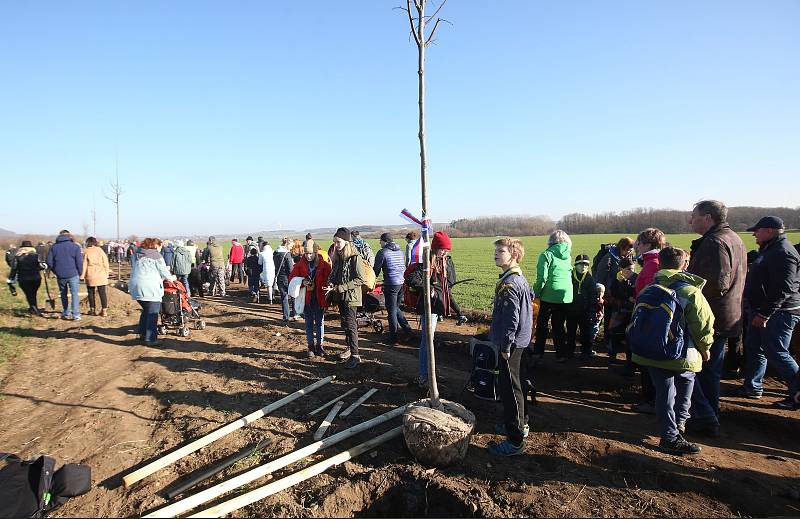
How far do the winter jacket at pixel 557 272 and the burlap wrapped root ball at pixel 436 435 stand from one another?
130 inches

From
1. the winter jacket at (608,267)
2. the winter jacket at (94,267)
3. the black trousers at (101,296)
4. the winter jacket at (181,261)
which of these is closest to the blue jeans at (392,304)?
the winter jacket at (608,267)

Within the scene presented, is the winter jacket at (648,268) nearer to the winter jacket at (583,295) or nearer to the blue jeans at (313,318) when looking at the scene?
the winter jacket at (583,295)

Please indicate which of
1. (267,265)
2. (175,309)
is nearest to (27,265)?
(175,309)

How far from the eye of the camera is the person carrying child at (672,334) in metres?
3.85

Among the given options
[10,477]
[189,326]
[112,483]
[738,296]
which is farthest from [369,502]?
[189,326]

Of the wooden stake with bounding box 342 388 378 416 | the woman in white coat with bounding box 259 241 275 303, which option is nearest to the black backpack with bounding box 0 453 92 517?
the wooden stake with bounding box 342 388 378 416

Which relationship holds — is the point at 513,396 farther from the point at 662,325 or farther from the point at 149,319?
the point at 149,319

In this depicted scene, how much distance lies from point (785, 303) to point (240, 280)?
19.1 metres

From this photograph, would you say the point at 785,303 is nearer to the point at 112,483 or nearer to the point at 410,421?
the point at 410,421

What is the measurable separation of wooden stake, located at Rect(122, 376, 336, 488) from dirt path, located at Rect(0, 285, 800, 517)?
0.08m

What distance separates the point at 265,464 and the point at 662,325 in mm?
3924

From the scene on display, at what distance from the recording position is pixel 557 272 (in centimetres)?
634

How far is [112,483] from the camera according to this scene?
3654 mm

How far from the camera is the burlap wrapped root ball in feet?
11.6
